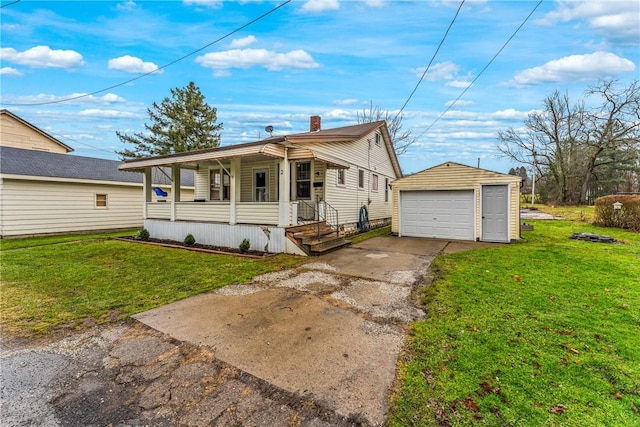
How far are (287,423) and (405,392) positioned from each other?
104 cm

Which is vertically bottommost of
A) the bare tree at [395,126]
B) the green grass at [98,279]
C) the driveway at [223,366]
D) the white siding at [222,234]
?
the driveway at [223,366]

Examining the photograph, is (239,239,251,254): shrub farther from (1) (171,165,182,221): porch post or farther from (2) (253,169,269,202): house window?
(1) (171,165,182,221): porch post

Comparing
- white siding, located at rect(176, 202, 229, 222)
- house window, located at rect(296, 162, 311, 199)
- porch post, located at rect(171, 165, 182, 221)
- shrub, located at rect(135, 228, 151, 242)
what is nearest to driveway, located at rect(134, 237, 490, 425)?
white siding, located at rect(176, 202, 229, 222)

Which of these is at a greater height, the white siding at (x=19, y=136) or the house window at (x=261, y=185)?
the white siding at (x=19, y=136)

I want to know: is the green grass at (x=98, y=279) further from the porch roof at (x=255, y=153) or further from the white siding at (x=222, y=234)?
the porch roof at (x=255, y=153)

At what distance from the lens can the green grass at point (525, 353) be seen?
7.34ft

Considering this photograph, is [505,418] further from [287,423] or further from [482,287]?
[482,287]

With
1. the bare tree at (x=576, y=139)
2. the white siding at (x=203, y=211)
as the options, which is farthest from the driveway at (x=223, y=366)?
the bare tree at (x=576, y=139)

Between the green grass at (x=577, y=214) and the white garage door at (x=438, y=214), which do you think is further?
the green grass at (x=577, y=214)

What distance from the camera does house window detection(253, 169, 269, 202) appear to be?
12.2 metres

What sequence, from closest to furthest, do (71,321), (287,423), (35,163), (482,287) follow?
(287,423), (71,321), (482,287), (35,163)

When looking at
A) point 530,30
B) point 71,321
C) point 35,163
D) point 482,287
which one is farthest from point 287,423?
point 35,163

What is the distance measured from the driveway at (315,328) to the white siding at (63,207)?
12380 millimetres

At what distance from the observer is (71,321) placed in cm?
403
